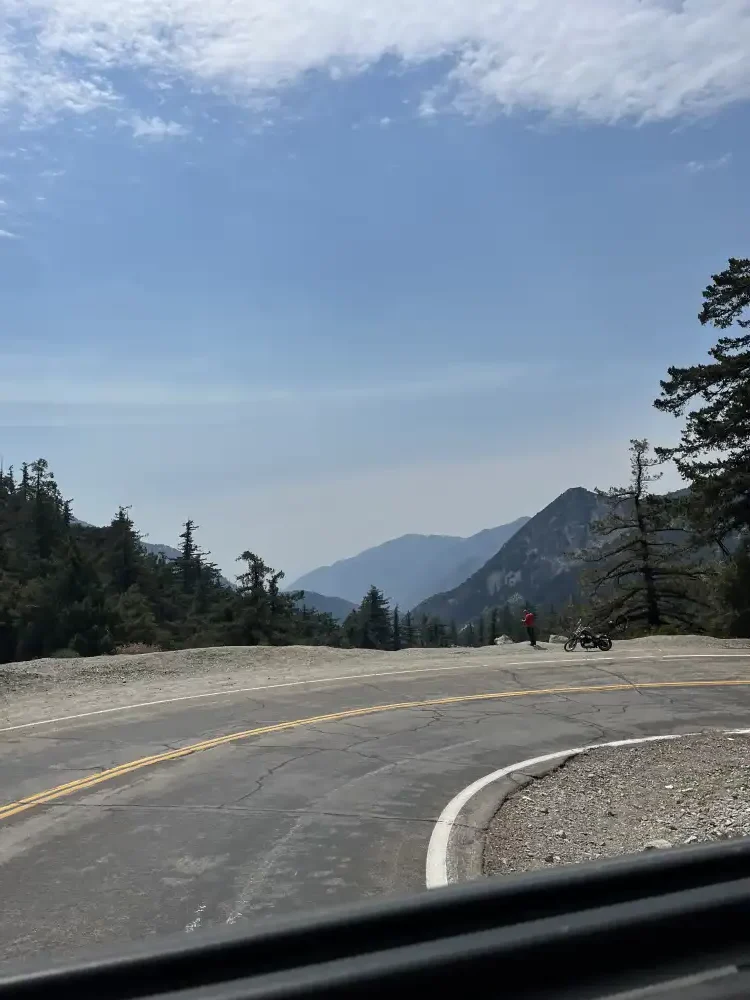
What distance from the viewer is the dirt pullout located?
22.9ft

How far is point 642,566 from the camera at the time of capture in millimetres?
40531

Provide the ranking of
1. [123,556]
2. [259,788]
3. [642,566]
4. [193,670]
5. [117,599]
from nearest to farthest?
1. [259,788]
2. [193,670]
3. [642,566]
4. [117,599]
5. [123,556]

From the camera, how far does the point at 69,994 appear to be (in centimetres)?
149

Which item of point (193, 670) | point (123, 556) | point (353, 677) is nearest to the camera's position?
point (353, 677)

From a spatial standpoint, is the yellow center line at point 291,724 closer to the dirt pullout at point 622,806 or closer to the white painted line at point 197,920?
the white painted line at point 197,920

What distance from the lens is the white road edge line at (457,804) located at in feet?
21.1

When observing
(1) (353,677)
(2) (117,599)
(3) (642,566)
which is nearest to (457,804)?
(1) (353,677)

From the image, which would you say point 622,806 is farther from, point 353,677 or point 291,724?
point 353,677

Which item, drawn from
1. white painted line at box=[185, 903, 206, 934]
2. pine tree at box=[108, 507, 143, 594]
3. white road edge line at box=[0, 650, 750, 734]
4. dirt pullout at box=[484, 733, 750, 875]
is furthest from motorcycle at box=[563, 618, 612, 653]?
pine tree at box=[108, 507, 143, 594]

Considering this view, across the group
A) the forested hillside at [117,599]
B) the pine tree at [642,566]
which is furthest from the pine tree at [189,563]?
the pine tree at [642,566]

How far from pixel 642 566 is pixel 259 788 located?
34.6 metres

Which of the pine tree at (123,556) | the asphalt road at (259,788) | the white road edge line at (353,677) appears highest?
the pine tree at (123,556)

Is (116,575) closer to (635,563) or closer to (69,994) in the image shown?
(635,563)

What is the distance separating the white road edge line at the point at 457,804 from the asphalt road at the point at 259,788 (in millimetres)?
136
